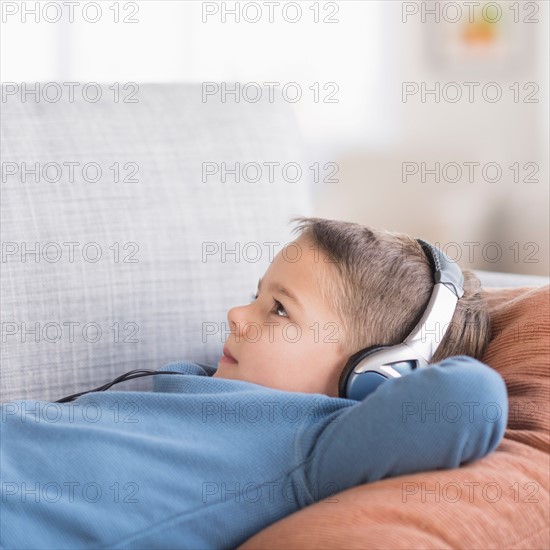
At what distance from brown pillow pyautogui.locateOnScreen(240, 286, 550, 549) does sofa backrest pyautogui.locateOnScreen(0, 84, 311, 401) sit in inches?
20.6

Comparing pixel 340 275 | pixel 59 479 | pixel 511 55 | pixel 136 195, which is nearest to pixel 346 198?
pixel 511 55

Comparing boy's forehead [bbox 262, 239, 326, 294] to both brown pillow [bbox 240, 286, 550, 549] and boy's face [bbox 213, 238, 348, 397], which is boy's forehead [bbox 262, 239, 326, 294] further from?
brown pillow [bbox 240, 286, 550, 549]

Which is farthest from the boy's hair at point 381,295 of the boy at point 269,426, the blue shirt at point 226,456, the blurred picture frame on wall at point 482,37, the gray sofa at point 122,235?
the blurred picture frame on wall at point 482,37

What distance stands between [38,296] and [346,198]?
226cm

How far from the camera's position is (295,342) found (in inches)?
39.0

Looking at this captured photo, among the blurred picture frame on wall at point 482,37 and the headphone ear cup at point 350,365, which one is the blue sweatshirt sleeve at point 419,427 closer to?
the headphone ear cup at point 350,365

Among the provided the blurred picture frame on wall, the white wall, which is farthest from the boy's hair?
the blurred picture frame on wall

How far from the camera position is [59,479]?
0.85 meters

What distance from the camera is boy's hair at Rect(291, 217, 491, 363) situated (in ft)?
3.25

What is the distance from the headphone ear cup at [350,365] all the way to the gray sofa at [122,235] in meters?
0.36

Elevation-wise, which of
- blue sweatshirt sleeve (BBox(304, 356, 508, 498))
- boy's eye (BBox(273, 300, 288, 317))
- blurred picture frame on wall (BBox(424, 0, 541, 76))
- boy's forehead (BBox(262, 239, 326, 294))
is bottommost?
blue sweatshirt sleeve (BBox(304, 356, 508, 498))

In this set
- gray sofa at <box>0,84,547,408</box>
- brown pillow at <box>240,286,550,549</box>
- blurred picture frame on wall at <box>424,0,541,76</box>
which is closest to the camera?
brown pillow at <box>240,286,550,549</box>

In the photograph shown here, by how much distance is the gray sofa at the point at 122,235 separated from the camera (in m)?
1.20

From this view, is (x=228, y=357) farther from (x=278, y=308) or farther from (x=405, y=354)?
(x=405, y=354)
